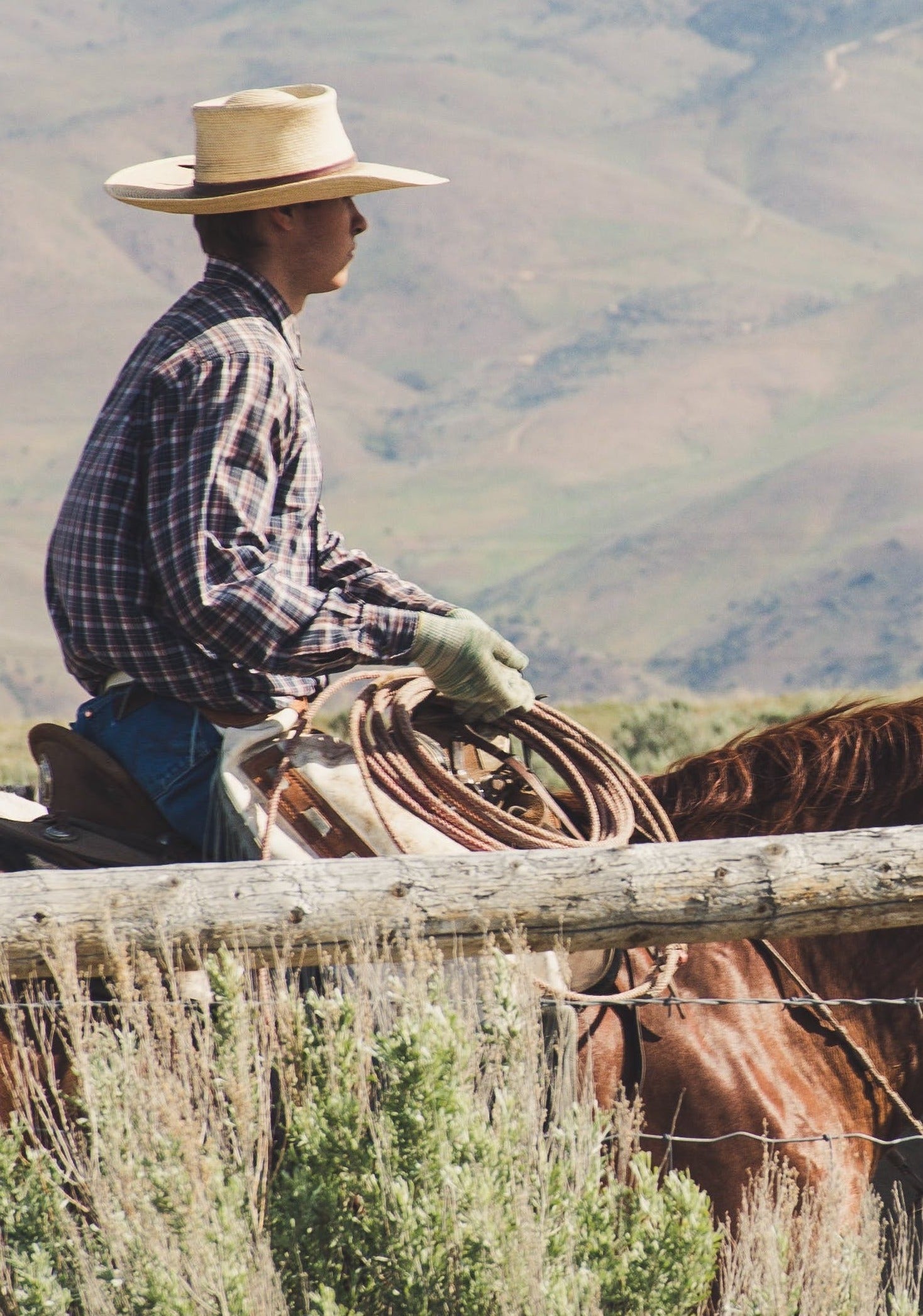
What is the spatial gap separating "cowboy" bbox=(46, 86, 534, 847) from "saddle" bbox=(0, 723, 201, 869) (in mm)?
48

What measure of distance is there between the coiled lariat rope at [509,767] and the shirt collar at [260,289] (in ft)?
2.51

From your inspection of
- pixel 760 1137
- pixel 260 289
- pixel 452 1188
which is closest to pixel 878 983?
pixel 760 1137

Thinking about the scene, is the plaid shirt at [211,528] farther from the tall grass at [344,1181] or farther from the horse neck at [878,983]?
the horse neck at [878,983]

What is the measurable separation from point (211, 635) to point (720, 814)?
52.3 inches

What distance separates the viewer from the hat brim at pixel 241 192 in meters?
3.33

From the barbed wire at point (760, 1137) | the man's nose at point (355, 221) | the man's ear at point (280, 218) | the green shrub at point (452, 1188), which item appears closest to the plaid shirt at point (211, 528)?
the man's ear at point (280, 218)

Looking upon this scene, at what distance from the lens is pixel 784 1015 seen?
3418 millimetres

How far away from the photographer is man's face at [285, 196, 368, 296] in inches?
135

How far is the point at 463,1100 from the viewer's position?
2.60m

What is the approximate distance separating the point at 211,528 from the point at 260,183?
0.80m

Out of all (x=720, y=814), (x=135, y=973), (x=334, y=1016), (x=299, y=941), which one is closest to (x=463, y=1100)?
(x=334, y=1016)

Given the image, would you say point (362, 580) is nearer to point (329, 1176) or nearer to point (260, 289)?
point (260, 289)

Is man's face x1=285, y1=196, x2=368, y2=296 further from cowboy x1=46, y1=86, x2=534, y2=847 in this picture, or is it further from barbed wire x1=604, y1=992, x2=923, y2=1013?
barbed wire x1=604, y1=992, x2=923, y2=1013

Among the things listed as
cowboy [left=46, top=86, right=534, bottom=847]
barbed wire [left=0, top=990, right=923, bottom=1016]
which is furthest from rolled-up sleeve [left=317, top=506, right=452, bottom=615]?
barbed wire [left=0, top=990, right=923, bottom=1016]
